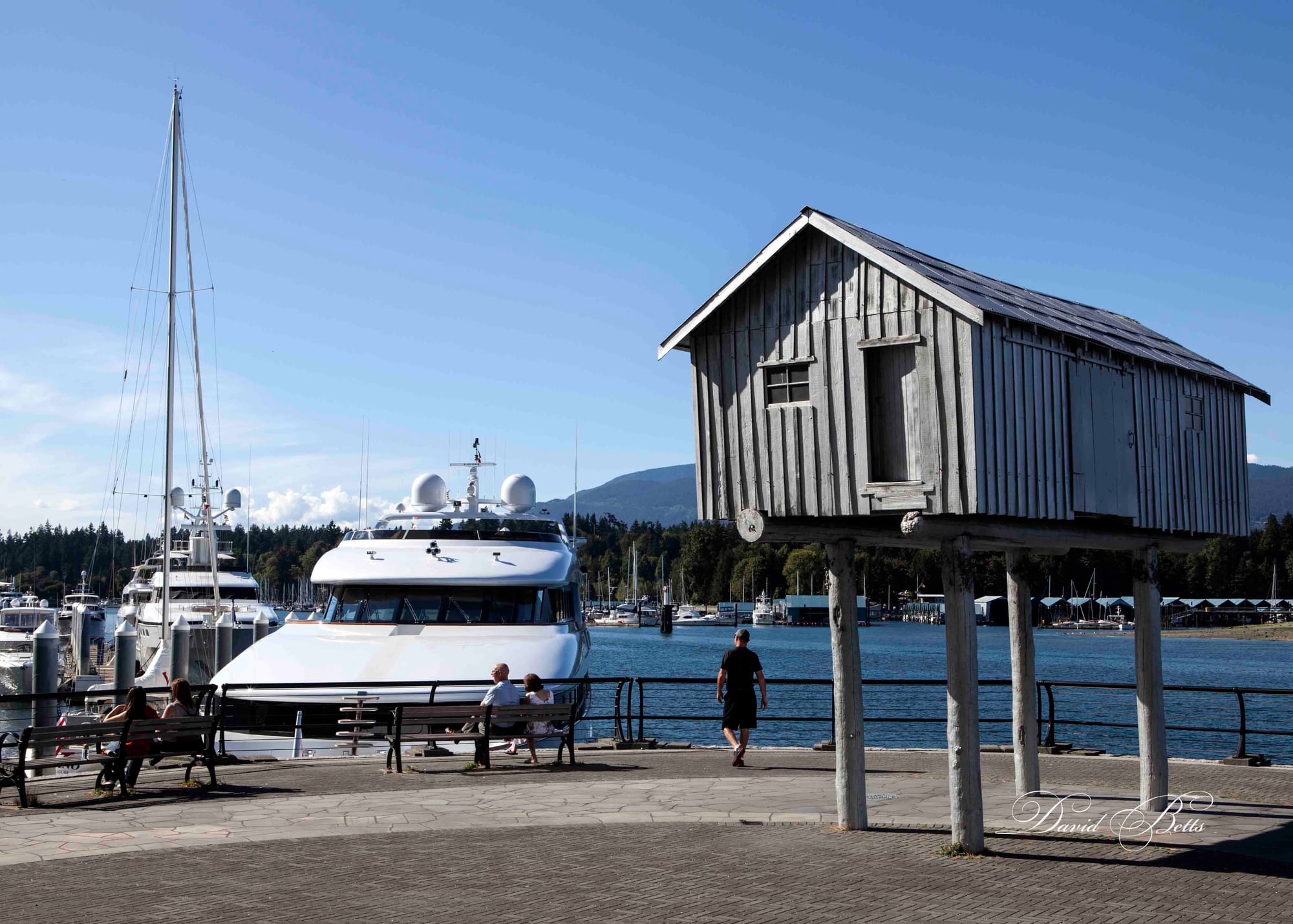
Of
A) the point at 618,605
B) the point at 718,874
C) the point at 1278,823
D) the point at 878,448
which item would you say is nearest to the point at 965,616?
the point at 878,448

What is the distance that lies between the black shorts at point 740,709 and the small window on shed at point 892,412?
19.8 feet

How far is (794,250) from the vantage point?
12.7 meters

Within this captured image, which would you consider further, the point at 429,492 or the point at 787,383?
the point at 429,492

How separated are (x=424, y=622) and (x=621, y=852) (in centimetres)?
1303

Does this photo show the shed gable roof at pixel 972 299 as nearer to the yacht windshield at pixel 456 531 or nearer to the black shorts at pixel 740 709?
the black shorts at pixel 740 709

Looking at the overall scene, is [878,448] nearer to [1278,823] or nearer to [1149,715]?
[1149,715]

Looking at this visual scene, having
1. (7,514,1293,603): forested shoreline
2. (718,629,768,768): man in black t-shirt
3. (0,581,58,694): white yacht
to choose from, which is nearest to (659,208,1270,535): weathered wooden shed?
(718,629,768,768): man in black t-shirt

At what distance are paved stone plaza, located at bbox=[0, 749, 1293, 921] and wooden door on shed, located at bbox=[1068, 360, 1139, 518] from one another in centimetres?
328

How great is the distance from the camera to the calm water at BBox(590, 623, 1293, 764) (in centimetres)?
3459

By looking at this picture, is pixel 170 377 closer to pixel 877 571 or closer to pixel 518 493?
pixel 518 493

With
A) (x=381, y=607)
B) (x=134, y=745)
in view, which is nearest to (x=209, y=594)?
(x=381, y=607)

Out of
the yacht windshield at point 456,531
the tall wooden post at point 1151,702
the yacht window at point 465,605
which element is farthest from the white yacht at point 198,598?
the tall wooden post at point 1151,702

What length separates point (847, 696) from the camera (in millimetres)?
12359

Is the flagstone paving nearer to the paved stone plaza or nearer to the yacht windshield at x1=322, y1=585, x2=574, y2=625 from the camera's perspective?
the paved stone plaza
